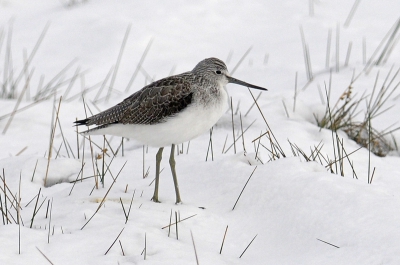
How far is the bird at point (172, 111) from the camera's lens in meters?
4.48

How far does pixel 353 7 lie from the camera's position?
9.25m

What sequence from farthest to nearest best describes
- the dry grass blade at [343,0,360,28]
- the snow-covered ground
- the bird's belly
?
the dry grass blade at [343,0,360,28]
the bird's belly
the snow-covered ground

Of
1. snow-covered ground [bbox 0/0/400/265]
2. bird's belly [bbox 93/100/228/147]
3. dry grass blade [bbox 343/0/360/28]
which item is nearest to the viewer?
snow-covered ground [bbox 0/0/400/265]

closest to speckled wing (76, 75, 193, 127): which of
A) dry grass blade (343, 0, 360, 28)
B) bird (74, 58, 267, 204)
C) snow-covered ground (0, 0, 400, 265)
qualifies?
bird (74, 58, 267, 204)

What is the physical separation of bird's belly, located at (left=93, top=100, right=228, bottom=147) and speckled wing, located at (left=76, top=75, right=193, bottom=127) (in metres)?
0.05

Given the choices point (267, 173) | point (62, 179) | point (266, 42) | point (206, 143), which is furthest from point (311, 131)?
point (266, 42)

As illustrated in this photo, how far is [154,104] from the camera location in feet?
15.2

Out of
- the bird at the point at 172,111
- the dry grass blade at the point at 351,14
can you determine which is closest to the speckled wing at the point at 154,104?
the bird at the point at 172,111

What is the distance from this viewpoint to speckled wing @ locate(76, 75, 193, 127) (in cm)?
454

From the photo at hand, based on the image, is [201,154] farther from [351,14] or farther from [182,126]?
[351,14]

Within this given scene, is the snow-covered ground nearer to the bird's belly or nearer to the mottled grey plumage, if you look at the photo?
the bird's belly

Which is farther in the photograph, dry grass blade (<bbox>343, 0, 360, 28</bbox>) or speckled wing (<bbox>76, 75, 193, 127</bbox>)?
dry grass blade (<bbox>343, 0, 360, 28</bbox>)

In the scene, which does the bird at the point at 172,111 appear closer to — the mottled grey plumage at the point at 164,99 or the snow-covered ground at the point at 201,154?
the mottled grey plumage at the point at 164,99

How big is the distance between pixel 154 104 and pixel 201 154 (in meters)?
0.98
